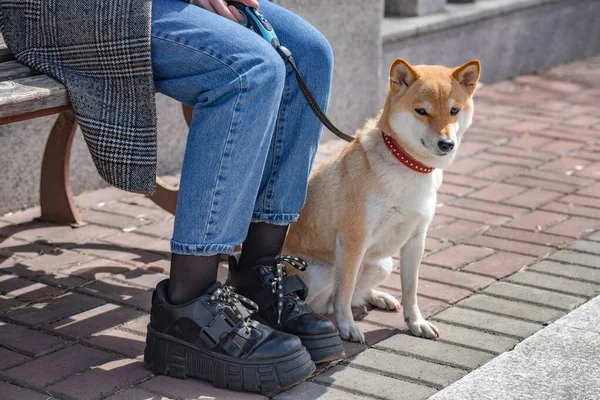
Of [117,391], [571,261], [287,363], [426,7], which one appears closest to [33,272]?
[117,391]

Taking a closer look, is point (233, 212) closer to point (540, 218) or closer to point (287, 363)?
point (287, 363)

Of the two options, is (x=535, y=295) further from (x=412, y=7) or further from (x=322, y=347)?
(x=412, y=7)

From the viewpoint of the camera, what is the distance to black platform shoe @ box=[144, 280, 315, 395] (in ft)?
8.75

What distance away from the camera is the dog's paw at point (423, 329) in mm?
3123

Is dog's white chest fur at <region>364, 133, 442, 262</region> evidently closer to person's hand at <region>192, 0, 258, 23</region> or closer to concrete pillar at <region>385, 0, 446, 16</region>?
person's hand at <region>192, 0, 258, 23</region>

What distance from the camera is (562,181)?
4973 millimetres

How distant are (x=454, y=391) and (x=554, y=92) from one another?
478cm

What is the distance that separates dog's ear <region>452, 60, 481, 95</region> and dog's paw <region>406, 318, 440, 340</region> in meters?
0.78

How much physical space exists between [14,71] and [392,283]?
5.53 ft

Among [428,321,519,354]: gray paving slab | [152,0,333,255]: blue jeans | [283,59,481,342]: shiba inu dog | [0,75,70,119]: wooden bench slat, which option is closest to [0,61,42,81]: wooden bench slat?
[0,75,70,119]: wooden bench slat

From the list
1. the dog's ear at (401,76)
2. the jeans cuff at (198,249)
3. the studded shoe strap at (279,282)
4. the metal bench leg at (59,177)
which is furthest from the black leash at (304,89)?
the metal bench leg at (59,177)

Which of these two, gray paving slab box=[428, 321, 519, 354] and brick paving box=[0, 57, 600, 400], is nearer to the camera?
brick paving box=[0, 57, 600, 400]

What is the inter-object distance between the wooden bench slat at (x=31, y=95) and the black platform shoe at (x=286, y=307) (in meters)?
0.78

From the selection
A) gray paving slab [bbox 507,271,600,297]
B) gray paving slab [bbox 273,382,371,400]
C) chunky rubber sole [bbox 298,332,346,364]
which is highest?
chunky rubber sole [bbox 298,332,346,364]
